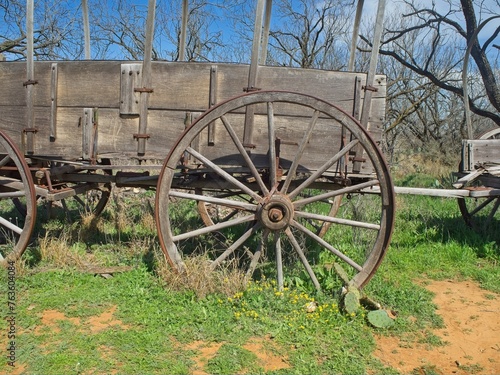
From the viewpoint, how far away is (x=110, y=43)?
13.9m

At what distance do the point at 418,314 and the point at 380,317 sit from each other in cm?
50

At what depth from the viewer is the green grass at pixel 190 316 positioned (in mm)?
2760

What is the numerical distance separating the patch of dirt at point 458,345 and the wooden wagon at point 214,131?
65 cm

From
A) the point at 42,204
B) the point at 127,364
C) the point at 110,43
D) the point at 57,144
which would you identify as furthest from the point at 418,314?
the point at 110,43

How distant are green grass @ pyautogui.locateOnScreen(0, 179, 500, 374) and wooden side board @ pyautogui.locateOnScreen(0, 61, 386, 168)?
1.14m

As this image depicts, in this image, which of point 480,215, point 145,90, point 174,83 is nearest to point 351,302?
point 174,83

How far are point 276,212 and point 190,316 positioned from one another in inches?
40.4

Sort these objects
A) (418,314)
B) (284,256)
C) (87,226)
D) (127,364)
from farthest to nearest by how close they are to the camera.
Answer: (87,226) → (284,256) → (418,314) → (127,364)

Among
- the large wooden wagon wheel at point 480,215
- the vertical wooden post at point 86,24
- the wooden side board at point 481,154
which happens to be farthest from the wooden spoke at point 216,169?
the large wooden wagon wheel at point 480,215

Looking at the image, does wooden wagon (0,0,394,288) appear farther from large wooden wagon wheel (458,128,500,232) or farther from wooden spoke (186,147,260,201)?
large wooden wagon wheel (458,128,500,232)

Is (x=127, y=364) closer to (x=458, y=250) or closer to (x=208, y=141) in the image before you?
(x=208, y=141)

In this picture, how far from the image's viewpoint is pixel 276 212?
344 centimetres

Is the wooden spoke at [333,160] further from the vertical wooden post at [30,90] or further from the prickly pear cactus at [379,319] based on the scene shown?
the vertical wooden post at [30,90]

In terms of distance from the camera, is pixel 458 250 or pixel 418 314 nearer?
pixel 418 314
